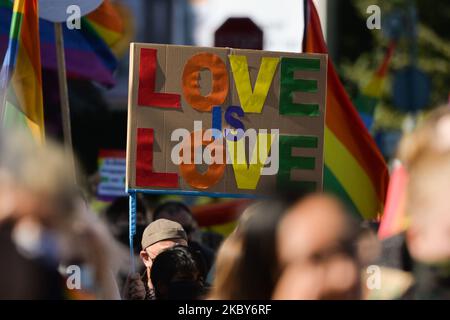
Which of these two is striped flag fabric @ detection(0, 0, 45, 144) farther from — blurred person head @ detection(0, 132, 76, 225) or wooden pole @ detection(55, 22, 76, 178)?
blurred person head @ detection(0, 132, 76, 225)

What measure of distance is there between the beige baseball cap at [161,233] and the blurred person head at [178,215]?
3.68ft

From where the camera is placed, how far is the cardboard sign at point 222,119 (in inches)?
221

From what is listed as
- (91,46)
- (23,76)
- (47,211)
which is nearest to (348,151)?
(23,76)

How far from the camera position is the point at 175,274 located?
5.29 m

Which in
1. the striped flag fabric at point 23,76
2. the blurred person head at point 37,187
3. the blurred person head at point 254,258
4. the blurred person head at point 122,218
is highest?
the striped flag fabric at point 23,76

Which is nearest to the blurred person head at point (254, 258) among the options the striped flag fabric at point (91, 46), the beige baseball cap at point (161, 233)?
the beige baseball cap at point (161, 233)

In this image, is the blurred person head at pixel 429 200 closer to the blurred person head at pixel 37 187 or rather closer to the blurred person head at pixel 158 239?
the blurred person head at pixel 37 187

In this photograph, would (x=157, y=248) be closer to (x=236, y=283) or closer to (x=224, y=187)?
(x=224, y=187)

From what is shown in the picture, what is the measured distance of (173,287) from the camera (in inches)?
207

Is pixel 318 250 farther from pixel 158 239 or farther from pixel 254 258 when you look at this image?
pixel 158 239

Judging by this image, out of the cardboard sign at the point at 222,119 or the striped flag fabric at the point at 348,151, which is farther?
the striped flag fabric at the point at 348,151

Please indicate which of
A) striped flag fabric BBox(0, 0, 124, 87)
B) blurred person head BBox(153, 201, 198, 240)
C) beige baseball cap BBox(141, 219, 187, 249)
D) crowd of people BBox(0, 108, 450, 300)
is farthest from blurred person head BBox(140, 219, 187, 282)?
striped flag fabric BBox(0, 0, 124, 87)
